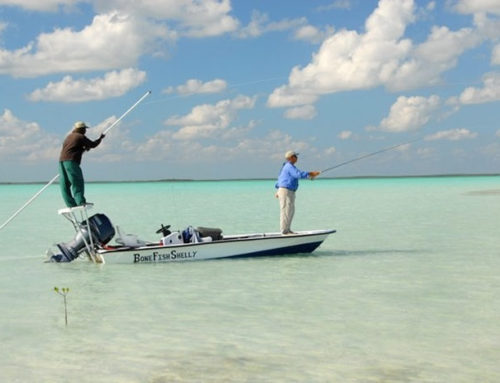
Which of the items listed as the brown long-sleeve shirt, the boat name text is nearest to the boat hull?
the boat name text

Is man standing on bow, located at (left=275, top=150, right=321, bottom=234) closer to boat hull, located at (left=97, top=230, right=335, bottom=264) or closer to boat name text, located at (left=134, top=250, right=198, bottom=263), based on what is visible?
boat hull, located at (left=97, top=230, right=335, bottom=264)

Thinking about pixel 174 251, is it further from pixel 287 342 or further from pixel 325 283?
pixel 287 342

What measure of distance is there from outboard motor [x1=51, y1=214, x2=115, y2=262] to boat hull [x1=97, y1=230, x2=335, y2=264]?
0.34m

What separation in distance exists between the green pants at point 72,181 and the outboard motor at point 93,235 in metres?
0.50

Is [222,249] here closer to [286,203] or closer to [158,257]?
[158,257]

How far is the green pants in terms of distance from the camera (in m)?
13.7

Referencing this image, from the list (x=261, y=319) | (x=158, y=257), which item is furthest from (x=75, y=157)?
(x=261, y=319)

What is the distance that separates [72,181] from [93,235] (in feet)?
3.97

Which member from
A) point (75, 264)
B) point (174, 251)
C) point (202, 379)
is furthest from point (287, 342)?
point (75, 264)

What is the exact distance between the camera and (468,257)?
50.9 feet

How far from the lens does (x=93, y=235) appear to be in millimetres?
14078

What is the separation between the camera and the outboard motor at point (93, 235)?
45.9ft

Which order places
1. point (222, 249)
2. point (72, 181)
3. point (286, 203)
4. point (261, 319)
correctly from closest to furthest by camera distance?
1. point (261, 319)
2. point (72, 181)
3. point (222, 249)
4. point (286, 203)

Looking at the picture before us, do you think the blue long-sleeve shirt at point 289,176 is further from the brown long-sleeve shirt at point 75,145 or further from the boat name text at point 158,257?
the brown long-sleeve shirt at point 75,145
